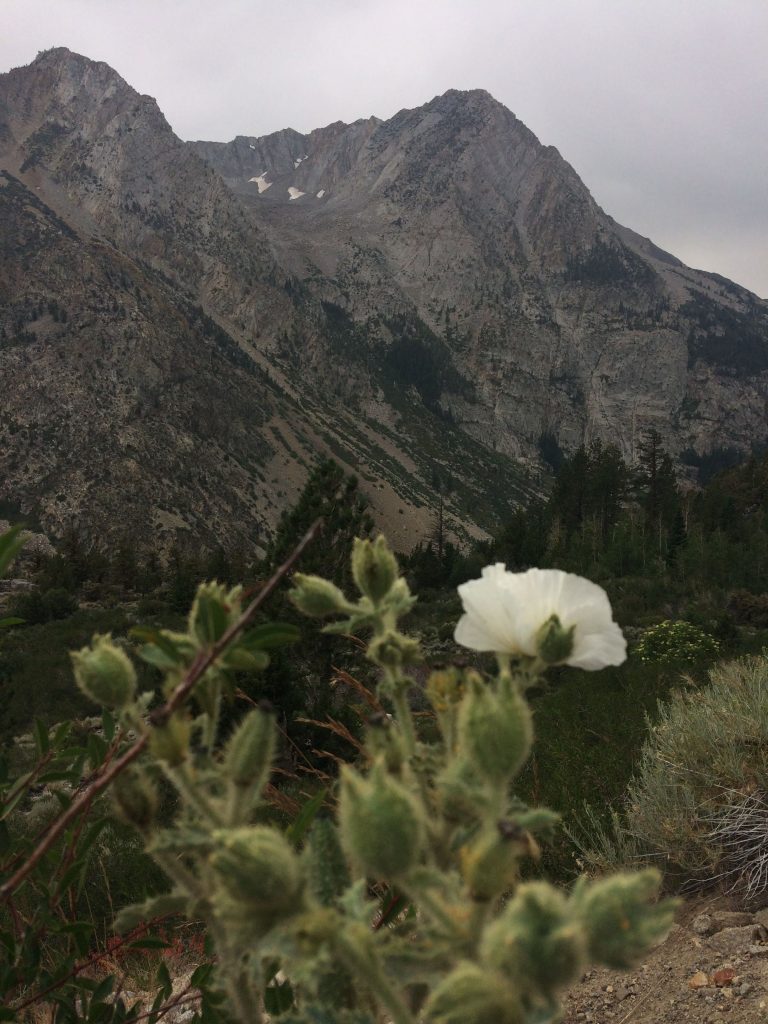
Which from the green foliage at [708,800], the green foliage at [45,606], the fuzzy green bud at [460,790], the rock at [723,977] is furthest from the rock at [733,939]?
the green foliage at [45,606]

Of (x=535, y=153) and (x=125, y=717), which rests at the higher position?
(x=535, y=153)

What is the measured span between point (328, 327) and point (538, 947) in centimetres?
13418

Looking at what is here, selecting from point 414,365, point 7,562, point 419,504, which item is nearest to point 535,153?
point 414,365

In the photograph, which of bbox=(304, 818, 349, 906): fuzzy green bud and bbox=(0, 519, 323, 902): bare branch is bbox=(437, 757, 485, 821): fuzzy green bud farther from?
bbox=(0, 519, 323, 902): bare branch

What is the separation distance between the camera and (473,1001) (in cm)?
63

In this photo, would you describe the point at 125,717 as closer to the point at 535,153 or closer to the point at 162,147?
the point at 162,147

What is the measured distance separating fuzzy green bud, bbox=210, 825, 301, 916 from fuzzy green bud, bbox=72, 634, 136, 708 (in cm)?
41

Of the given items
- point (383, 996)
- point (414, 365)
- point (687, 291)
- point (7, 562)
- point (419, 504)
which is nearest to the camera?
point (383, 996)

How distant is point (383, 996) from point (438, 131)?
182562mm

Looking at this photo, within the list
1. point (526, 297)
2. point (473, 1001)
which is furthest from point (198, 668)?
point (526, 297)

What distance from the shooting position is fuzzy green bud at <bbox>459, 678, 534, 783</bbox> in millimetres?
851

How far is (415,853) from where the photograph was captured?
2.56ft

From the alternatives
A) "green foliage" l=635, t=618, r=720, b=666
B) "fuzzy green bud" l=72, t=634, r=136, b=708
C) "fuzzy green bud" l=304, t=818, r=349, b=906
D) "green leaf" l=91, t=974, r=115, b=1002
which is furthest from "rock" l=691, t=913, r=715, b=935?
"green foliage" l=635, t=618, r=720, b=666

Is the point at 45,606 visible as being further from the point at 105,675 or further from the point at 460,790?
the point at 460,790
